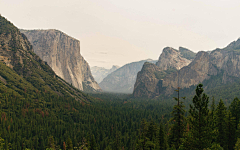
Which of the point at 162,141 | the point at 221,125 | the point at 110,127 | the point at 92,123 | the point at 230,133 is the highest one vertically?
the point at 221,125

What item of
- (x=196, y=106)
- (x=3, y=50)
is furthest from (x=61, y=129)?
(x=3, y=50)

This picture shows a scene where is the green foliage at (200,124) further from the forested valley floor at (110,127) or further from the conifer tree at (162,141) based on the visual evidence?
the conifer tree at (162,141)

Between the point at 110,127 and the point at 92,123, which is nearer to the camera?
the point at 110,127

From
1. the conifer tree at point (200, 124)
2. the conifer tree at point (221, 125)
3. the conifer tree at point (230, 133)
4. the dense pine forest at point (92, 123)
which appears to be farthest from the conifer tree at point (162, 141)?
the conifer tree at point (200, 124)

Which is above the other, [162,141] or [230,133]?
[230,133]

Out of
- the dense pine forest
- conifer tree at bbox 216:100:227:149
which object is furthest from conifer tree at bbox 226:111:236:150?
conifer tree at bbox 216:100:227:149

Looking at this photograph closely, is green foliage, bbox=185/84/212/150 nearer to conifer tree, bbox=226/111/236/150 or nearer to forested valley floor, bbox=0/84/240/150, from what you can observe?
forested valley floor, bbox=0/84/240/150

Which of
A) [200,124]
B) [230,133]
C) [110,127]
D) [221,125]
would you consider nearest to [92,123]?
[110,127]

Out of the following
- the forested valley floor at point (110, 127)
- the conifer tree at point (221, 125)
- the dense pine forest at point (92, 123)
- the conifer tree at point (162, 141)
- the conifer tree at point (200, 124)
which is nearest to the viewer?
the conifer tree at point (200, 124)

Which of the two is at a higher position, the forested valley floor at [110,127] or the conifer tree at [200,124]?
the conifer tree at [200,124]

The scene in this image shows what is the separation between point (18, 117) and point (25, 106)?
18.2m

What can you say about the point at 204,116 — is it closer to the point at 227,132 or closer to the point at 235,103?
the point at 227,132

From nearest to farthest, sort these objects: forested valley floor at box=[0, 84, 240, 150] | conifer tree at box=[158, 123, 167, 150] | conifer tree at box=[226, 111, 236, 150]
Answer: forested valley floor at box=[0, 84, 240, 150]
conifer tree at box=[226, 111, 236, 150]
conifer tree at box=[158, 123, 167, 150]

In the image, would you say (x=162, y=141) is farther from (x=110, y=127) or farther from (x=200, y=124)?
(x=110, y=127)
